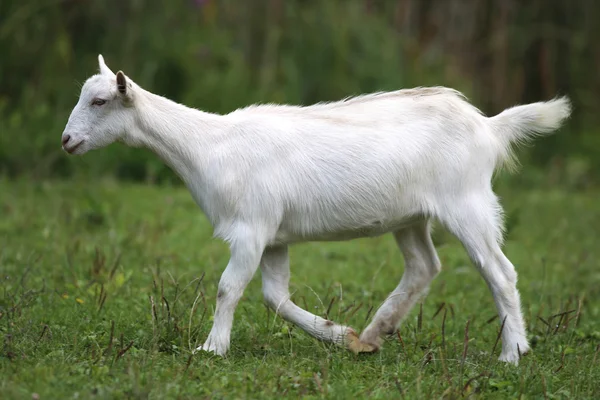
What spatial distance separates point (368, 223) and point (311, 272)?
2608 mm

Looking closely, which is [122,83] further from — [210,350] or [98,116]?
[210,350]

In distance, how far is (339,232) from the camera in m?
5.95

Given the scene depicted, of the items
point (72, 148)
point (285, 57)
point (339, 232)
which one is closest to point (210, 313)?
point (339, 232)

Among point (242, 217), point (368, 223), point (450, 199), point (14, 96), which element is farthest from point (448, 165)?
point (14, 96)

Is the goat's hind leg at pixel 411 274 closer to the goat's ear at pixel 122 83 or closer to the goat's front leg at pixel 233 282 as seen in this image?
the goat's front leg at pixel 233 282

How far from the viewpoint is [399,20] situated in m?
16.4

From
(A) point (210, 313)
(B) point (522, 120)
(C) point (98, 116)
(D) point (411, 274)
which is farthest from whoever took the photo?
(A) point (210, 313)

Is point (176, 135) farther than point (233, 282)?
Yes

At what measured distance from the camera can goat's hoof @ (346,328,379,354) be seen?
5809mm

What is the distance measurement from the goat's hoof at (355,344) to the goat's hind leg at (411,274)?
32cm

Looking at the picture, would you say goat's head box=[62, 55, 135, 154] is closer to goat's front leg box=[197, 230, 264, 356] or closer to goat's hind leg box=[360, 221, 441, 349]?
goat's front leg box=[197, 230, 264, 356]

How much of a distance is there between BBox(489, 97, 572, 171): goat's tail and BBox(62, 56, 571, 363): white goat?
0.64 feet

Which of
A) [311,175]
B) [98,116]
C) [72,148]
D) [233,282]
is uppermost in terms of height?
[98,116]

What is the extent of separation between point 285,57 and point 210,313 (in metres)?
8.37
